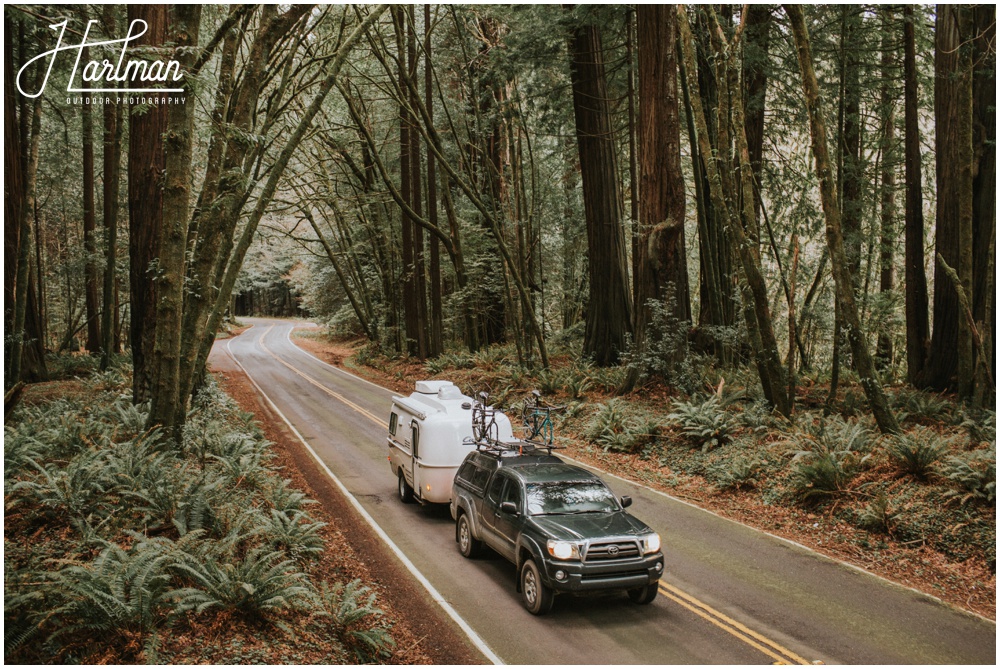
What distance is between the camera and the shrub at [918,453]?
9.92m

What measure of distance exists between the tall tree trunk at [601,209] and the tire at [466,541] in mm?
11525

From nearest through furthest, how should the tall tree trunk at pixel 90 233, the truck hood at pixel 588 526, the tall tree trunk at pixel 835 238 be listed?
1. the truck hood at pixel 588 526
2. the tall tree trunk at pixel 835 238
3. the tall tree trunk at pixel 90 233

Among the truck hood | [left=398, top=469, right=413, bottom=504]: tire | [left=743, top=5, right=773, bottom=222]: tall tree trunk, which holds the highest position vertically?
[left=743, top=5, right=773, bottom=222]: tall tree trunk

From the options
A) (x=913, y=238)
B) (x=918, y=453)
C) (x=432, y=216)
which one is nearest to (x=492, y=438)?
(x=918, y=453)

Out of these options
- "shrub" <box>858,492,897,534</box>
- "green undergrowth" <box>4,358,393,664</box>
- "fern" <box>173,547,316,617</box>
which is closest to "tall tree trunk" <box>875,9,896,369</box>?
"shrub" <box>858,492,897,534</box>

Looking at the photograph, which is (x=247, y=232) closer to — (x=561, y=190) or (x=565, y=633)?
(x=565, y=633)

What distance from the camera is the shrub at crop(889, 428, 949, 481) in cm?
992

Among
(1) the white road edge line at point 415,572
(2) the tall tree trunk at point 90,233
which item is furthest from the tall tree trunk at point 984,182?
(2) the tall tree trunk at point 90,233

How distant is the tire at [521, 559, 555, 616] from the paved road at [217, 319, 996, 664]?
121 millimetres

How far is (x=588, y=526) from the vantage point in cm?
765

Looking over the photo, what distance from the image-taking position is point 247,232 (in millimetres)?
11633

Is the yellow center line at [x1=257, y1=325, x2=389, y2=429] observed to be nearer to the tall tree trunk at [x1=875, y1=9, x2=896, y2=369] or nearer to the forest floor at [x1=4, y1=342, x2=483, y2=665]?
the forest floor at [x1=4, y1=342, x2=483, y2=665]

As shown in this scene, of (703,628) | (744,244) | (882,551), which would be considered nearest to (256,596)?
(703,628)

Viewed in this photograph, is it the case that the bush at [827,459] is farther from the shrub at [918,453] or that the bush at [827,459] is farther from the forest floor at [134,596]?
the forest floor at [134,596]
